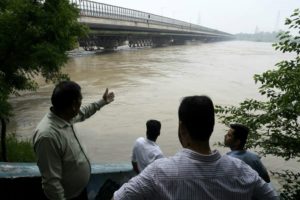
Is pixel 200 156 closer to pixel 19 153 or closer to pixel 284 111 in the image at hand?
pixel 284 111

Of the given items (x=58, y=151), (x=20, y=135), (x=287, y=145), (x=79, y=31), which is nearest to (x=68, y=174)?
(x=58, y=151)

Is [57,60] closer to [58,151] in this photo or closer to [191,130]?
[58,151]

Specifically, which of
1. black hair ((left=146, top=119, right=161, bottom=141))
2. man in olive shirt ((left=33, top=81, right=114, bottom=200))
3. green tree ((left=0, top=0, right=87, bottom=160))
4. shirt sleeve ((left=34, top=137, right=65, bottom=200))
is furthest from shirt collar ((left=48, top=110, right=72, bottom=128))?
green tree ((left=0, top=0, right=87, bottom=160))

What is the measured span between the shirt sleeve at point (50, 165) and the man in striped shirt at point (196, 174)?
1.09m

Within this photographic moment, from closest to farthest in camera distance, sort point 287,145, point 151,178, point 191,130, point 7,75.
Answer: point 151,178 → point 191,130 → point 287,145 → point 7,75

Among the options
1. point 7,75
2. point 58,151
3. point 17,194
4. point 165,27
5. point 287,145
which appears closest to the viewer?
point 58,151

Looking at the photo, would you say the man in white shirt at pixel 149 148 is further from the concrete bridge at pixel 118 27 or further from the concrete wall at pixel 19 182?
the concrete bridge at pixel 118 27

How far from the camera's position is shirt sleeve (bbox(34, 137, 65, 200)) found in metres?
2.50

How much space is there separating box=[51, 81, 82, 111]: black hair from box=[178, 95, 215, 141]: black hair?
1280mm

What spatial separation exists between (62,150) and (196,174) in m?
1.33

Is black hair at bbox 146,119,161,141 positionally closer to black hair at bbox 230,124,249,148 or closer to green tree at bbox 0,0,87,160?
black hair at bbox 230,124,249,148

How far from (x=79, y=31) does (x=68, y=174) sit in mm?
4072

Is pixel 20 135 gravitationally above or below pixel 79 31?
below

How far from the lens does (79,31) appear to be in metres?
6.36
